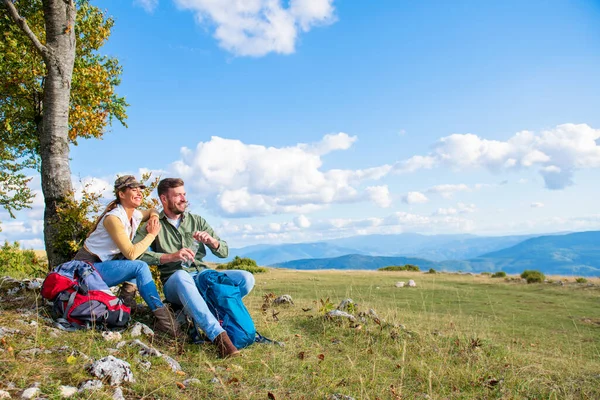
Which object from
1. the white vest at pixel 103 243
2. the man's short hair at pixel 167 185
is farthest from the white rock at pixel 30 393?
the man's short hair at pixel 167 185

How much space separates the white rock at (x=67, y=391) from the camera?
3549 millimetres

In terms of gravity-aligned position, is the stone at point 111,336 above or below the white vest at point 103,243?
below

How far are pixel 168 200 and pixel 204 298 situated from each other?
157 cm

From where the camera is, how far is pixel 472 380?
5312mm

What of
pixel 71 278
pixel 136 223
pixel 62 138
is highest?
pixel 62 138

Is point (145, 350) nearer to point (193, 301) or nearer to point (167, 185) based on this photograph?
point (193, 301)

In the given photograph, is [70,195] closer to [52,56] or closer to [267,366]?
[52,56]

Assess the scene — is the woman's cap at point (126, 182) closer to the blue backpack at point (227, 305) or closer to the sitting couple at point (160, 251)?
the sitting couple at point (160, 251)

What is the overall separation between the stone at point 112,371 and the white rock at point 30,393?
52 centimetres

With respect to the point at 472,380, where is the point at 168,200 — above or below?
above

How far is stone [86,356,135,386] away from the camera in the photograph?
3.94 m

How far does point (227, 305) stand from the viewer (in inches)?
230

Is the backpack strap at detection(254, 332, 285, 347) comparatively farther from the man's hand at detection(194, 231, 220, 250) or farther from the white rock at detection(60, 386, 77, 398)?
the white rock at detection(60, 386, 77, 398)

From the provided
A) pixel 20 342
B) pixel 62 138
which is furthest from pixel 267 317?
pixel 62 138
